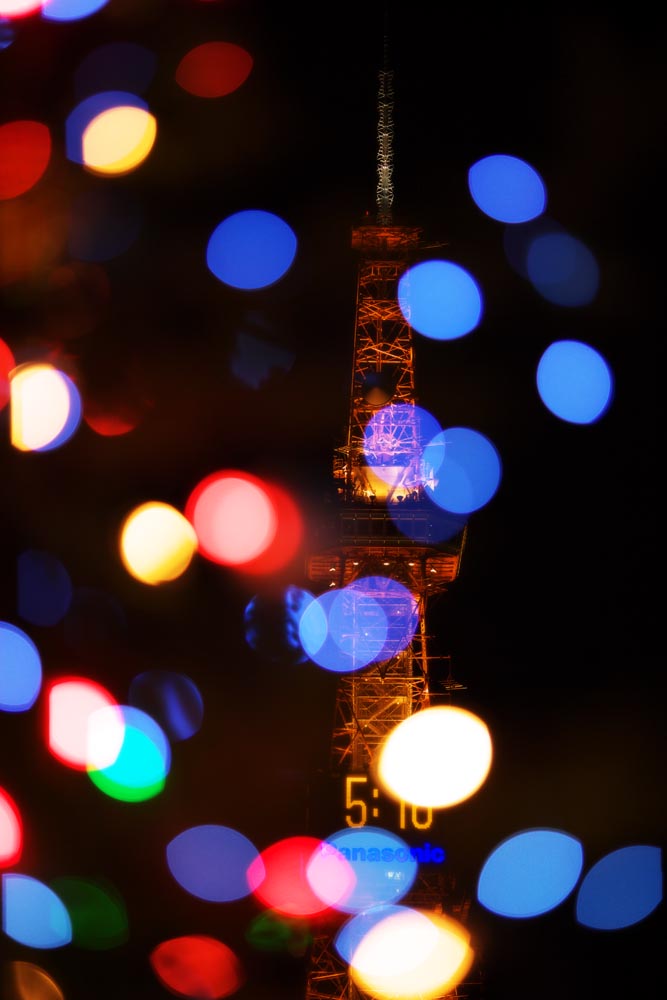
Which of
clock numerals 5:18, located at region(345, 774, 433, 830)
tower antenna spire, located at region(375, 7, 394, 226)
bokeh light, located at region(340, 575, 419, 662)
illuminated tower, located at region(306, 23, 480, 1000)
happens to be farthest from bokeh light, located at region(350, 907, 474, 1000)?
tower antenna spire, located at region(375, 7, 394, 226)

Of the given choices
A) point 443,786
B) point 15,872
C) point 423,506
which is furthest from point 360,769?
point 15,872

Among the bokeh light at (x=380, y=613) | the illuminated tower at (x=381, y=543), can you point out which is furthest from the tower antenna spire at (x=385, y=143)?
the bokeh light at (x=380, y=613)

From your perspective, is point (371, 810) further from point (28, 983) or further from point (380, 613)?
point (28, 983)

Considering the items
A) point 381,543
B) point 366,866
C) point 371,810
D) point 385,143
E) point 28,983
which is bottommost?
point 28,983

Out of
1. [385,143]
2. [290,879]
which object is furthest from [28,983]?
[385,143]

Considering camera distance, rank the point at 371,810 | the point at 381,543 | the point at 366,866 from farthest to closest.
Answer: the point at 381,543
the point at 371,810
the point at 366,866

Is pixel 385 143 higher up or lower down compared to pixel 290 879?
higher up

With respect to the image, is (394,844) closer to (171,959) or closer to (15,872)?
(171,959)
